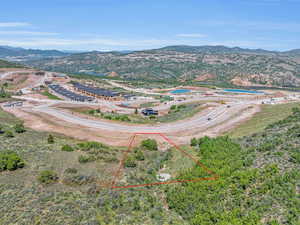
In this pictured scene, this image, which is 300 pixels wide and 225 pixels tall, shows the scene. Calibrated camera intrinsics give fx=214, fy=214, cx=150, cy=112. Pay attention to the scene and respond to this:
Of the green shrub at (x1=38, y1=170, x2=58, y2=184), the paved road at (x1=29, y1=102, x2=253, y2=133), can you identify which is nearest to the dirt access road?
the paved road at (x1=29, y1=102, x2=253, y2=133)

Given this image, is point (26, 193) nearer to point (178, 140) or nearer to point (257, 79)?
point (178, 140)

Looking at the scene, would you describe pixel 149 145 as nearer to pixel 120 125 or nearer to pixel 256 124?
pixel 120 125

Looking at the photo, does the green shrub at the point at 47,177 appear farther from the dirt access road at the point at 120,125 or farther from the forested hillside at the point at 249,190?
the dirt access road at the point at 120,125

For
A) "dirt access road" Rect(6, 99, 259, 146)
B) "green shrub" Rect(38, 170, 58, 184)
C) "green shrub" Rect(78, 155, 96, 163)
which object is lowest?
"dirt access road" Rect(6, 99, 259, 146)

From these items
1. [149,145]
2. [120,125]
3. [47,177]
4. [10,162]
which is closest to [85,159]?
[47,177]

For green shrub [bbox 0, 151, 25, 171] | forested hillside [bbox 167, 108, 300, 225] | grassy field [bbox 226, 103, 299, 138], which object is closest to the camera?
forested hillside [bbox 167, 108, 300, 225]

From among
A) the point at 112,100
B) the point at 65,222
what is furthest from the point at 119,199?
the point at 112,100

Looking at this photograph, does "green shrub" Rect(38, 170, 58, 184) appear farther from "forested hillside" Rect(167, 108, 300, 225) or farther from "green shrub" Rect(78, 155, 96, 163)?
"forested hillside" Rect(167, 108, 300, 225)

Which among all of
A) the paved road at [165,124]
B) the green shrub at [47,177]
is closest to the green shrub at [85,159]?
the green shrub at [47,177]

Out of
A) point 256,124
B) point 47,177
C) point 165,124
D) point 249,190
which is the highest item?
point 249,190

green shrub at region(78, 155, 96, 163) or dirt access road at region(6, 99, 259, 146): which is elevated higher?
green shrub at region(78, 155, 96, 163)

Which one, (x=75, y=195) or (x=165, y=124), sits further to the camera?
(x=165, y=124)
